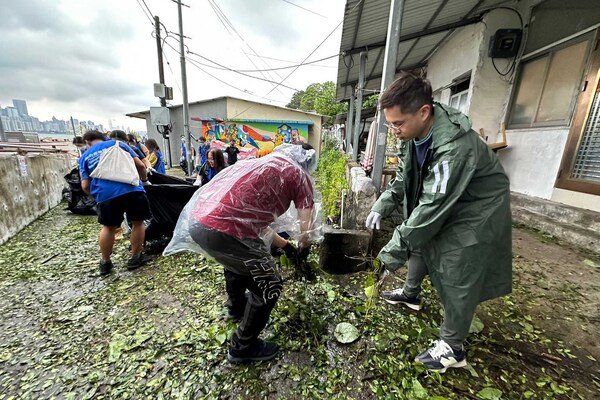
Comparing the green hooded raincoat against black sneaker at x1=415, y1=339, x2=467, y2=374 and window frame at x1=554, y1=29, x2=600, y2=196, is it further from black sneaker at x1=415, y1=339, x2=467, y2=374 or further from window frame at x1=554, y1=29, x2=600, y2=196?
window frame at x1=554, y1=29, x2=600, y2=196

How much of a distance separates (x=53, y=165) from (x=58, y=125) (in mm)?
77529

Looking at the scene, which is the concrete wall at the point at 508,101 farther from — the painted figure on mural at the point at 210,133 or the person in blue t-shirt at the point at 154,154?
the painted figure on mural at the point at 210,133

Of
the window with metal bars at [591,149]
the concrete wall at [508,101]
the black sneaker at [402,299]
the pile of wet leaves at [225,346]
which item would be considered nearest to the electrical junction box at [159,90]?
the pile of wet leaves at [225,346]

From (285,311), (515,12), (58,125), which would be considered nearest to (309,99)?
(515,12)

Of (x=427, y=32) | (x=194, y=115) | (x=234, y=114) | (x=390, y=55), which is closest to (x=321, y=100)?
(x=234, y=114)

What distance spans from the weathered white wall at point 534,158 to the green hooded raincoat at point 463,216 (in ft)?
12.2

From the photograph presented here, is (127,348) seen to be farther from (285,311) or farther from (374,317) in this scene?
(374,317)

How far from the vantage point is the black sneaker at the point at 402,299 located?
2371mm

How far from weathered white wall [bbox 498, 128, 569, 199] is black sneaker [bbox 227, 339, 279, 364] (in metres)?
4.98

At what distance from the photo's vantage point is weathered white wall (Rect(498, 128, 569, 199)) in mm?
3961

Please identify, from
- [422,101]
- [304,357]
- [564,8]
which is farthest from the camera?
[564,8]

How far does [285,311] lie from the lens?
7.91ft

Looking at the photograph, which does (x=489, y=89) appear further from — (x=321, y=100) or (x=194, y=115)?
(x=321, y=100)

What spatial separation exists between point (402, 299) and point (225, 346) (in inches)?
65.7
